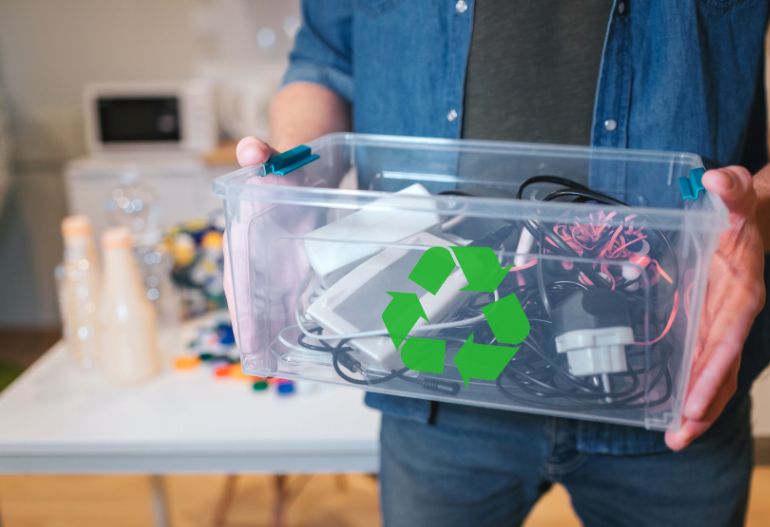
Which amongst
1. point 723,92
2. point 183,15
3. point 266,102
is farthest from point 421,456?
point 183,15

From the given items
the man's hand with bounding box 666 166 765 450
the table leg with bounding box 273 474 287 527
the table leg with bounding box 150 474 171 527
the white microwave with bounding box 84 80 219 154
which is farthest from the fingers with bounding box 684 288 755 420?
the white microwave with bounding box 84 80 219 154

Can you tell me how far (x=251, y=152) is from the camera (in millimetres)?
545

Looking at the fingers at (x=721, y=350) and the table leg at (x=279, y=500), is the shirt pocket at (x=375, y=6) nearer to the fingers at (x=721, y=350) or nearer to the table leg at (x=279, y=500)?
the fingers at (x=721, y=350)

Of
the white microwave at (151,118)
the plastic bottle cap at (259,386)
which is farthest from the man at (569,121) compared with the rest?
the white microwave at (151,118)

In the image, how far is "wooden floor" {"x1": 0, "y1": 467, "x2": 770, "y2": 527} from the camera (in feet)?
5.78

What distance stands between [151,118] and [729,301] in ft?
8.14

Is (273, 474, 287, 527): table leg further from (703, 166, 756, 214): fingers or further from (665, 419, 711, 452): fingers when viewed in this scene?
(703, 166, 756, 214): fingers

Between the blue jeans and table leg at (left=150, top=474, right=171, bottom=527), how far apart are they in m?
0.75

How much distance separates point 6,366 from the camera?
2.59 metres

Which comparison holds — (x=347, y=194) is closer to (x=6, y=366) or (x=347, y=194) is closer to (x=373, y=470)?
(x=373, y=470)

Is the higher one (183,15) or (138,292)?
(183,15)

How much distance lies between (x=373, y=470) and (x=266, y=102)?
1.95m

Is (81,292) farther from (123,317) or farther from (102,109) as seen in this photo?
(102,109)

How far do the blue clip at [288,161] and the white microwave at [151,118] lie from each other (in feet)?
6.85
